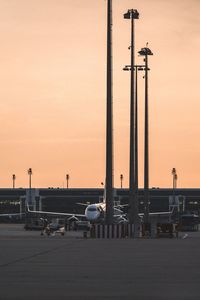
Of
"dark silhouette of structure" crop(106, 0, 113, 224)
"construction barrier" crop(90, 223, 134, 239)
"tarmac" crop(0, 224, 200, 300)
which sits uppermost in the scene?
"dark silhouette of structure" crop(106, 0, 113, 224)

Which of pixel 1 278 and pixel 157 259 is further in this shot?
pixel 157 259

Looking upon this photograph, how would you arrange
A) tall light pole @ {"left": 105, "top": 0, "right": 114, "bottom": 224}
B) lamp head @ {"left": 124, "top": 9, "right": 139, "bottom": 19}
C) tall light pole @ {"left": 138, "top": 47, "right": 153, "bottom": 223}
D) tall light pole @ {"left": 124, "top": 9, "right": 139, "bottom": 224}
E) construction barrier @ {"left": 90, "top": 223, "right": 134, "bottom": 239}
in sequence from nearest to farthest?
tall light pole @ {"left": 105, "top": 0, "right": 114, "bottom": 224} < construction barrier @ {"left": 90, "top": 223, "right": 134, "bottom": 239} < tall light pole @ {"left": 124, "top": 9, "right": 139, "bottom": 224} < lamp head @ {"left": 124, "top": 9, "right": 139, "bottom": 19} < tall light pole @ {"left": 138, "top": 47, "right": 153, "bottom": 223}

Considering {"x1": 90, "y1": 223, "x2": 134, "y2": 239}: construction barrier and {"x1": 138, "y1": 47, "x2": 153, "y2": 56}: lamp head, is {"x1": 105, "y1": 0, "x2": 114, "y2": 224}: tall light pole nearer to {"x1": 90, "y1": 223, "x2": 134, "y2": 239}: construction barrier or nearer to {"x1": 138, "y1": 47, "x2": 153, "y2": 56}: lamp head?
{"x1": 90, "y1": 223, "x2": 134, "y2": 239}: construction barrier

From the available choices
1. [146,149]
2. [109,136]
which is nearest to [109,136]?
[109,136]

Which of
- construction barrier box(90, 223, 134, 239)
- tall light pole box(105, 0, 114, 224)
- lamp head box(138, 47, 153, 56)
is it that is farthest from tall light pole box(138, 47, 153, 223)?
tall light pole box(105, 0, 114, 224)

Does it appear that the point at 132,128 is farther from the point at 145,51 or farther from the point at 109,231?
the point at 145,51

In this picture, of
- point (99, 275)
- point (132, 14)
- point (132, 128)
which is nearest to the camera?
point (99, 275)

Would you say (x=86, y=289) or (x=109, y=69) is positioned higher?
(x=109, y=69)

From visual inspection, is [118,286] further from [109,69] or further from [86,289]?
[109,69]

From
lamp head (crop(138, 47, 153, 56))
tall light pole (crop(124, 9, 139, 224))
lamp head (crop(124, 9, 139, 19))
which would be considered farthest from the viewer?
lamp head (crop(138, 47, 153, 56))

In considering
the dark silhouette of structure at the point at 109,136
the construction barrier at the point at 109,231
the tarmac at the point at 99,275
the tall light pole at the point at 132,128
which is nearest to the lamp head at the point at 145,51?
the tall light pole at the point at 132,128

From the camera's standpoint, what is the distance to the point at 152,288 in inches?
999

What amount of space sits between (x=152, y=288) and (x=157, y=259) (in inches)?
591

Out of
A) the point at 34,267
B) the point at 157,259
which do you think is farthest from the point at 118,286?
the point at 157,259
